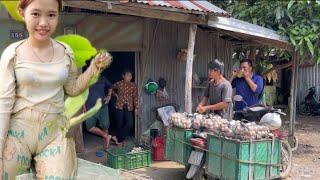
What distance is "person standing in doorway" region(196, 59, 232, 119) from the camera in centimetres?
627

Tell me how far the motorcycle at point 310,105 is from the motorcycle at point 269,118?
9973mm

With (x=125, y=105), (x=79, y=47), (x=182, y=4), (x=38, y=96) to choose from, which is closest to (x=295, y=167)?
(x=125, y=105)

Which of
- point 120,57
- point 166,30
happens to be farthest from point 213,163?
point 120,57

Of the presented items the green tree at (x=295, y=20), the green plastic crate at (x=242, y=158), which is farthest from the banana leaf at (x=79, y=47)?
the green tree at (x=295, y=20)

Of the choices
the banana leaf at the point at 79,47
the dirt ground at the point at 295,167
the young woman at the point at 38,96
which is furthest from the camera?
the dirt ground at the point at 295,167

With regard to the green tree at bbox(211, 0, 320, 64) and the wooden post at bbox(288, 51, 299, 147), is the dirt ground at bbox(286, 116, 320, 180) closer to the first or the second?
the wooden post at bbox(288, 51, 299, 147)

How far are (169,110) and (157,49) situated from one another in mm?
1277

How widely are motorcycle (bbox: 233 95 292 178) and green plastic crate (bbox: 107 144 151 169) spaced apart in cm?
175

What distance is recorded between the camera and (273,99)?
17547 mm

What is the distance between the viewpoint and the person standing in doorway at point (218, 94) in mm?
6273

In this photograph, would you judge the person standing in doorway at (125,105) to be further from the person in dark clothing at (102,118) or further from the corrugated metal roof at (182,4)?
the corrugated metal roof at (182,4)

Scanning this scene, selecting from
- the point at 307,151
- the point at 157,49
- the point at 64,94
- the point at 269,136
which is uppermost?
the point at 157,49

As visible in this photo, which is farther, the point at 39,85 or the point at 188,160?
the point at 188,160

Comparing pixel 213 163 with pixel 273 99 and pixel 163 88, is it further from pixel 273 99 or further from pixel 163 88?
pixel 273 99
